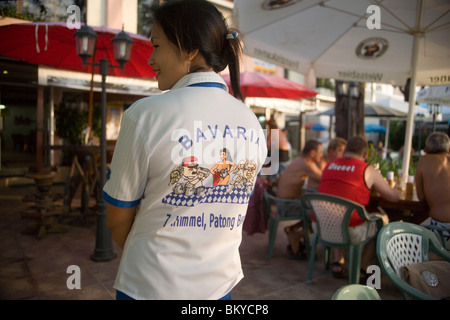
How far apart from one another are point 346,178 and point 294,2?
2.09 meters

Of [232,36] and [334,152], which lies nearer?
[232,36]

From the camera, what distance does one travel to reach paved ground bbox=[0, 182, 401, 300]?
137 inches

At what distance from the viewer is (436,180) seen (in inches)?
140

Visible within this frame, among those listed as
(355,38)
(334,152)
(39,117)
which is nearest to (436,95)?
(355,38)

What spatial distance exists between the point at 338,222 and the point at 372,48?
2712 millimetres

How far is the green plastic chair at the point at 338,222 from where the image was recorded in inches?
144

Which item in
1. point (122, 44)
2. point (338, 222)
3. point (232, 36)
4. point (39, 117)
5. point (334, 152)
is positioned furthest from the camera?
point (39, 117)

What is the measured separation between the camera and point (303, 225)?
4676mm

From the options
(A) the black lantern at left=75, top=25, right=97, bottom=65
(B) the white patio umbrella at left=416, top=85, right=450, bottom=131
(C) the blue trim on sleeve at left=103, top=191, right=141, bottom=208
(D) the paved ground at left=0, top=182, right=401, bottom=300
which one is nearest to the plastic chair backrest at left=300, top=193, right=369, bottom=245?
(D) the paved ground at left=0, top=182, right=401, bottom=300

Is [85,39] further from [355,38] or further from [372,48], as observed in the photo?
[372,48]

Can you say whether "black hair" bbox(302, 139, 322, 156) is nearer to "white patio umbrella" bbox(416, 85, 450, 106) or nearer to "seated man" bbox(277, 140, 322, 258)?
"seated man" bbox(277, 140, 322, 258)

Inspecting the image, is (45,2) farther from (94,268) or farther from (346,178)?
(346,178)

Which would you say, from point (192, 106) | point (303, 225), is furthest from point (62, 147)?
point (192, 106)

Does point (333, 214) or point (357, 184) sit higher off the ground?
point (357, 184)
